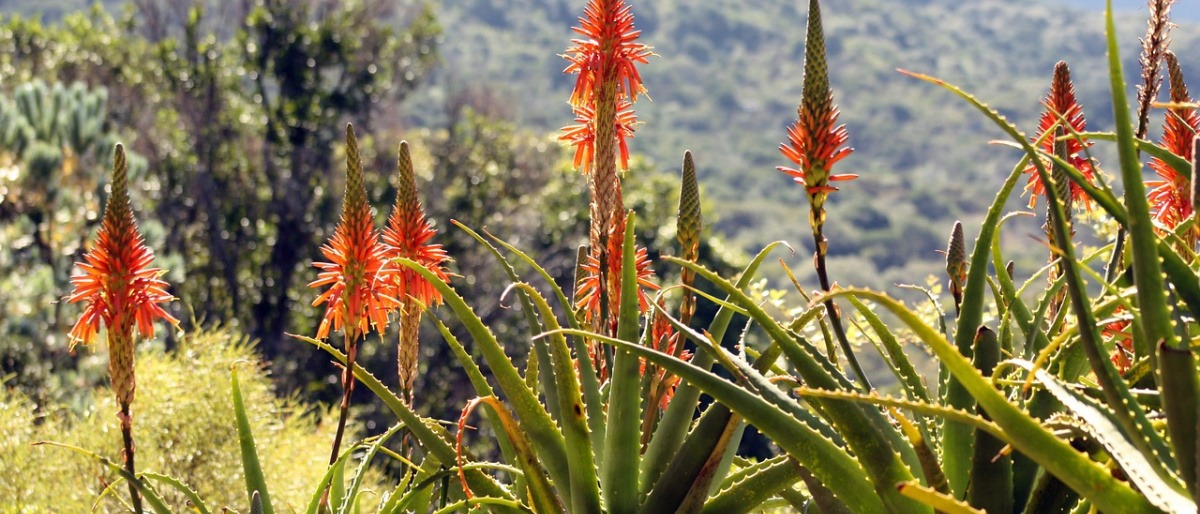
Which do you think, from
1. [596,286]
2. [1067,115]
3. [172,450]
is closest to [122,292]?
[596,286]

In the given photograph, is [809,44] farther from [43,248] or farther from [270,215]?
[270,215]

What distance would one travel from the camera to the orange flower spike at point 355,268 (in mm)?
2434

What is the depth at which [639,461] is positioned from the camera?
2207 mm

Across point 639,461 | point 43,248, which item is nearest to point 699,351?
point 639,461

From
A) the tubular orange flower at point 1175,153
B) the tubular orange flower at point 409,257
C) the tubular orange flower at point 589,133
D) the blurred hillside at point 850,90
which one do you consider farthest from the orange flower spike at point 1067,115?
the blurred hillside at point 850,90

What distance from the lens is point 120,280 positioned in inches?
97.0

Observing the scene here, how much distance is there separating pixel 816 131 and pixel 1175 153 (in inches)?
38.2

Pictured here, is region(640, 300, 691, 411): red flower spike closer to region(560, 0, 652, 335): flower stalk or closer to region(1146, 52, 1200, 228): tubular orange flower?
region(560, 0, 652, 335): flower stalk

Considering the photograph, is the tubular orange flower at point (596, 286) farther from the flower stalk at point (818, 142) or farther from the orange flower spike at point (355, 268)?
the flower stalk at point (818, 142)

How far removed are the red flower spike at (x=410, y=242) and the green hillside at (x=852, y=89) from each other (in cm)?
9002

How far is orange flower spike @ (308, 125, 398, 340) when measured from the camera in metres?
2.43

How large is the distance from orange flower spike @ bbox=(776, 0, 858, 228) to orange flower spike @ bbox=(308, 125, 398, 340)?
2.92 ft

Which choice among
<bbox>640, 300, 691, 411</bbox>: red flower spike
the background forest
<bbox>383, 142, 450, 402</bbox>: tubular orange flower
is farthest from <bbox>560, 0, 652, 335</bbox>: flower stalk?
the background forest

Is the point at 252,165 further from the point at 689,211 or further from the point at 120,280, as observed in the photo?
the point at 689,211
